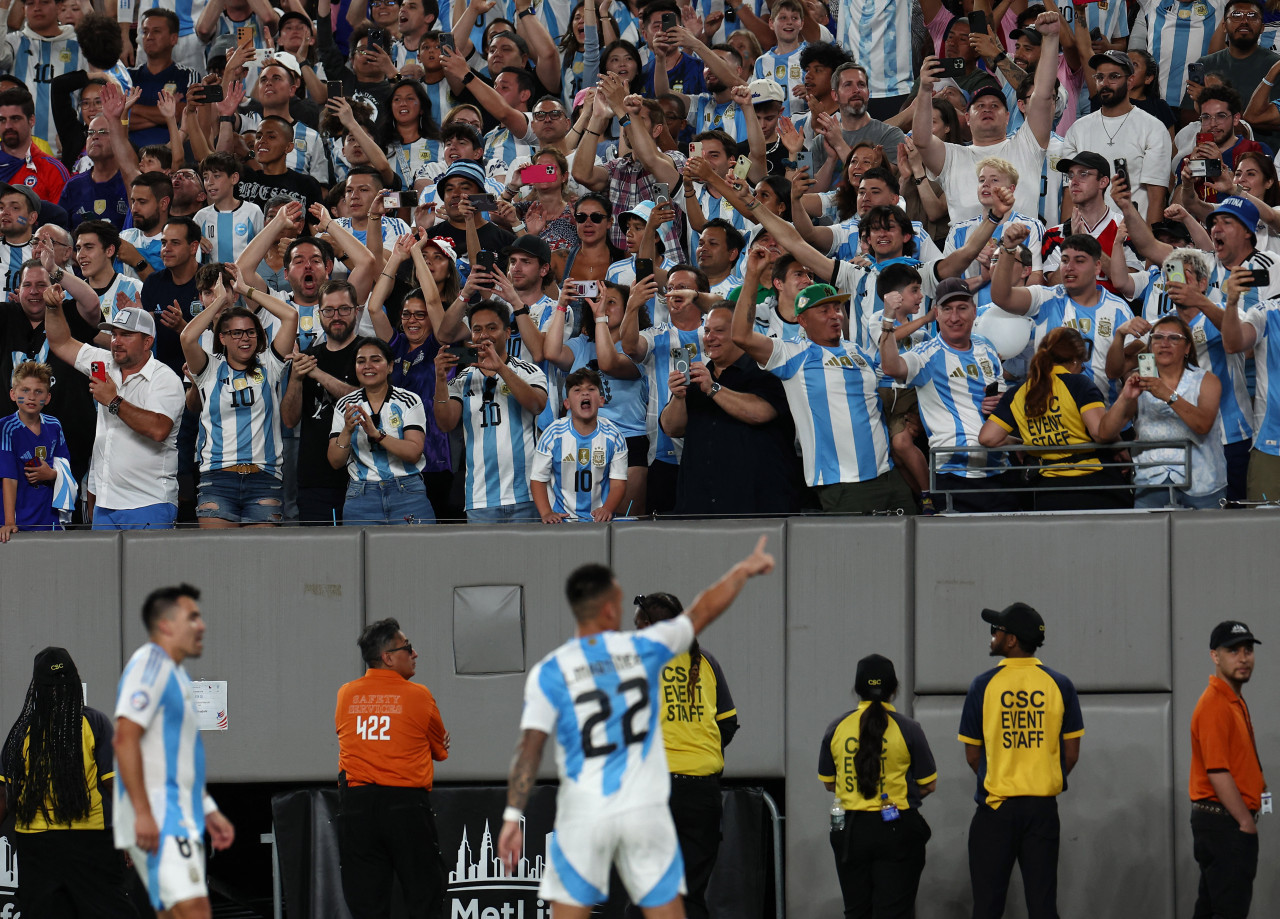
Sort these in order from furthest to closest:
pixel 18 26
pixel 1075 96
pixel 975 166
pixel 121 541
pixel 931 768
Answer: pixel 18 26 → pixel 1075 96 → pixel 975 166 → pixel 121 541 → pixel 931 768

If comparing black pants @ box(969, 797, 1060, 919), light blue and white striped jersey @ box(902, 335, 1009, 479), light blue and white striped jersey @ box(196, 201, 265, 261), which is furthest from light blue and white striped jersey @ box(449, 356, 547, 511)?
black pants @ box(969, 797, 1060, 919)

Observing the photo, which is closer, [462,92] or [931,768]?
[931,768]

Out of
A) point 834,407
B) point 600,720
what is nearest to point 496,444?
point 834,407

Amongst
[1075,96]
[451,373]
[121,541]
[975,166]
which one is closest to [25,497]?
[121,541]

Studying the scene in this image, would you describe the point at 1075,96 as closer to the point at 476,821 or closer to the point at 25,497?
the point at 476,821

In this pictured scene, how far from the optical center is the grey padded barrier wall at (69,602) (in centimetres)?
1068

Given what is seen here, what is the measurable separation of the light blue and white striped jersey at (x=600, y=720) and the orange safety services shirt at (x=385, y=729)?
8.33 feet

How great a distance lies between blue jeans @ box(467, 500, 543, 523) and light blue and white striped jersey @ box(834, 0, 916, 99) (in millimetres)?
5847

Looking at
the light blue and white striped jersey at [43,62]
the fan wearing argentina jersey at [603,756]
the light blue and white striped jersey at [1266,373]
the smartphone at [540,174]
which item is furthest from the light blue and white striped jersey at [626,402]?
the light blue and white striped jersey at [43,62]

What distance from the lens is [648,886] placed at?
6.52m

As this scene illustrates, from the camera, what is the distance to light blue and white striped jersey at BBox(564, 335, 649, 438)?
36.1 ft

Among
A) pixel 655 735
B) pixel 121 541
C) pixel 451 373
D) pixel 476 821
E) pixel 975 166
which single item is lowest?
pixel 476 821

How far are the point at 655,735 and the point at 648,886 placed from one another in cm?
59

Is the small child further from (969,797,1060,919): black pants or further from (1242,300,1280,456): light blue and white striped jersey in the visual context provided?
(1242,300,1280,456): light blue and white striped jersey
